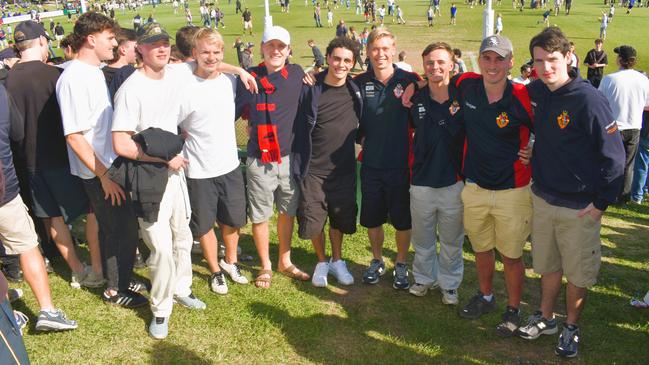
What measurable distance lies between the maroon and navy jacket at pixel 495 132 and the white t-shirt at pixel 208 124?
2.00 meters

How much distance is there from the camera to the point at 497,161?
4176 millimetres

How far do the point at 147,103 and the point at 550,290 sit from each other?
3471 millimetres

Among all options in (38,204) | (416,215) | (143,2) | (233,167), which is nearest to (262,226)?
(233,167)

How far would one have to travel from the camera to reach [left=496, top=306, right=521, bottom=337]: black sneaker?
14.6ft

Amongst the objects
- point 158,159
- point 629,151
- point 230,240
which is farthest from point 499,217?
point 629,151

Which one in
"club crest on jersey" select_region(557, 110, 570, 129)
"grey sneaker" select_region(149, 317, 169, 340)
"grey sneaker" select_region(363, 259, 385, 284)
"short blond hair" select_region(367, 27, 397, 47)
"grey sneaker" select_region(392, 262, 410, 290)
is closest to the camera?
"club crest on jersey" select_region(557, 110, 570, 129)

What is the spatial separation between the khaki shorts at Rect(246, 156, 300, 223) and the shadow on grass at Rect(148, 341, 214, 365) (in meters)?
1.43

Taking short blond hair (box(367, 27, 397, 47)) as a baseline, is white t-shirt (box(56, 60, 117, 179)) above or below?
below

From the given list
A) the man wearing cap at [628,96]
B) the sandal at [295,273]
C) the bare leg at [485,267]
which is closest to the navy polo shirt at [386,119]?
the bare leg at [485,267]

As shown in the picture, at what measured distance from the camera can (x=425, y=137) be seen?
14.9 feet

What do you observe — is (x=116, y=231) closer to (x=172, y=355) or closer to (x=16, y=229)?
(x=16, y=229)

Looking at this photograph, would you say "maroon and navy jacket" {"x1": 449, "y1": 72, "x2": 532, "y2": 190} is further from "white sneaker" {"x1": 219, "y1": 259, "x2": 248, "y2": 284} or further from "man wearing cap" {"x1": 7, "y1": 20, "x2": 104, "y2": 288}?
"man wearing cap" {"x1": 7, "y1": 20, "x2": 104, "y2": 288}

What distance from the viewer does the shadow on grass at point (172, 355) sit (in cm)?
420

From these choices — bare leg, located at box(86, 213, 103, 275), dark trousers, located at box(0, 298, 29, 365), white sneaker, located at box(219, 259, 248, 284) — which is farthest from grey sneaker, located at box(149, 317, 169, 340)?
dark trousers, located at box(0, 298, 29, 365)
